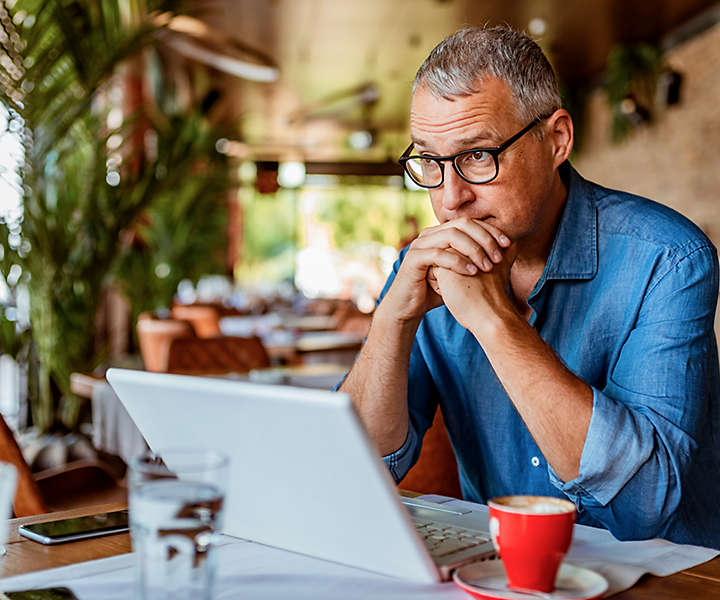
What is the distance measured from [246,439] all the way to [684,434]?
2.20 feet

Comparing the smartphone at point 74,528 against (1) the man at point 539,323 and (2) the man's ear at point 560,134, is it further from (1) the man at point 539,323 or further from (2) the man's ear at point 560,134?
(2) the man's ear at point 560,134

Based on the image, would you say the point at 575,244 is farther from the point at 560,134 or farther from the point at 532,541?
the point at 532,541

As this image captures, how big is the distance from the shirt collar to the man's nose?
7.6 inches

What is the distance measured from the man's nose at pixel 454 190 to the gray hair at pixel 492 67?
12 cm

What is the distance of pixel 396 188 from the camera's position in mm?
19234

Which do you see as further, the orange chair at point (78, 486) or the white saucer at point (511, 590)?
the orange chair at point (78, 486)

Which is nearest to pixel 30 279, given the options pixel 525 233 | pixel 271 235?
pixel 525 233

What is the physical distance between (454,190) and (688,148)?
7190mm

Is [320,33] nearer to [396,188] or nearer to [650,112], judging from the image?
[650,112]

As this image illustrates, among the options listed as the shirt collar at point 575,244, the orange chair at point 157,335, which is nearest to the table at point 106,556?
the shirt collar at point 575,244

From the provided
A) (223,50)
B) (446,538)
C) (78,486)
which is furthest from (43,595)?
(223,50)

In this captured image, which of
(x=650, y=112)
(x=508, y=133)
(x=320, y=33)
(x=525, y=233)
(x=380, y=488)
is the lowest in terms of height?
(x=380, y=488)

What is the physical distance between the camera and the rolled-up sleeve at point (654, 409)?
1174mm

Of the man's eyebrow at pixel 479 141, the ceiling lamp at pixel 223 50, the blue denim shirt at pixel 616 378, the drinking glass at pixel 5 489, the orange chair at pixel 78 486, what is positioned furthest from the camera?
the ceiling lamp at pixel 223 50
